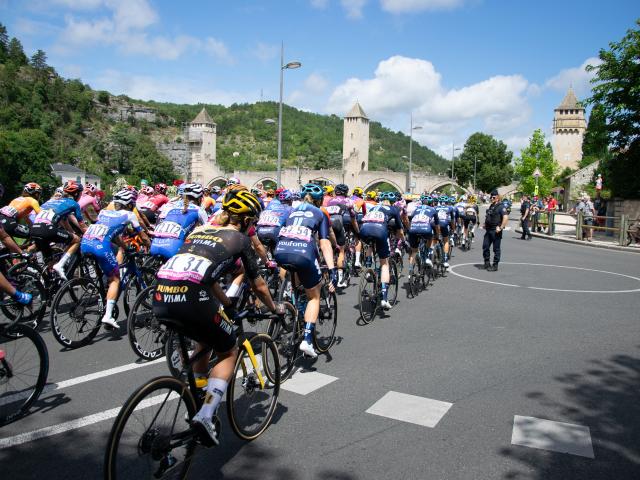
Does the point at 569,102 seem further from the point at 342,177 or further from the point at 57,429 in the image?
the point at 57,429

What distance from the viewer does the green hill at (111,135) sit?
78688 millimetres

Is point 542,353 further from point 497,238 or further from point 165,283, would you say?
point 497,238

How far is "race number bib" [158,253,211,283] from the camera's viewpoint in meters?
3.36

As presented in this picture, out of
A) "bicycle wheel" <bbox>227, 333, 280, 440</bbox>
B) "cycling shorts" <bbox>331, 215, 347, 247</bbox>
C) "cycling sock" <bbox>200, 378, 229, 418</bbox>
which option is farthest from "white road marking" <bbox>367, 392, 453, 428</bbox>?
"cycling shorts" <bbox>331, 215, 347, 247</bbox>

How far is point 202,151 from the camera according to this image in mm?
113312

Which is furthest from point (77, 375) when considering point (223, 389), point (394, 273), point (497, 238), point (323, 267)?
point (497, 238)

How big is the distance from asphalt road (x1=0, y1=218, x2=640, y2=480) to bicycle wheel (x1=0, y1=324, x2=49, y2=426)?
142 millimetres

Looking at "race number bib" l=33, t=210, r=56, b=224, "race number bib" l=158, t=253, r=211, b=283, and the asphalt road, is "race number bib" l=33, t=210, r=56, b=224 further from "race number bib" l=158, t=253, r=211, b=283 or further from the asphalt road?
"race number bib" l=158, t=253, r=211, b=283

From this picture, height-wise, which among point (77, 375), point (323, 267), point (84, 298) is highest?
point (323, 267)

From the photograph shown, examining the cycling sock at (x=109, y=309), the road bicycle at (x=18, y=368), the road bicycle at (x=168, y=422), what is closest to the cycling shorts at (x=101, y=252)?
the cycling sock at (x=109, y=309)

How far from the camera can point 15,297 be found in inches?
198

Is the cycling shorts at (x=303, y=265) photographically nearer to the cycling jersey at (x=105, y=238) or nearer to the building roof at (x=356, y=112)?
the cycling jersey at (x=105, y=238)

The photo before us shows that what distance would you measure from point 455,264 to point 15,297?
11510 millimetres

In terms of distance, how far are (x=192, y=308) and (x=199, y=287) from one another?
0.14m
